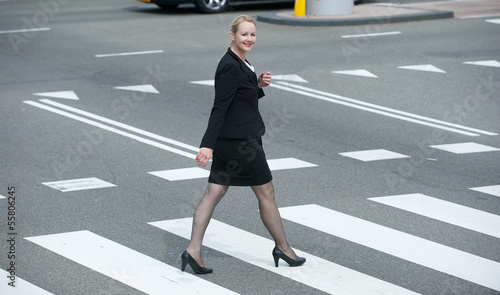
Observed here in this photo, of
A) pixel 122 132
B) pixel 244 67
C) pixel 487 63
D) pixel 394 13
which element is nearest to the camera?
pixel 244 67

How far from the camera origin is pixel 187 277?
20.5ft

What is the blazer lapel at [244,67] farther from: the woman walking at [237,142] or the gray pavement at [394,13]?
the gray pavement at [394,13]

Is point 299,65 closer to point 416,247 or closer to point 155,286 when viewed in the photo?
point 416,247

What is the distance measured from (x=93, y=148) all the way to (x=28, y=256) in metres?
3.59

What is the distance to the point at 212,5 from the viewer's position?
74.0 feet

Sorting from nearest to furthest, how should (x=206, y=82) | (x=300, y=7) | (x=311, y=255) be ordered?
(x=311, y=255)
(x=206, y=82)
(x=300, y=7)

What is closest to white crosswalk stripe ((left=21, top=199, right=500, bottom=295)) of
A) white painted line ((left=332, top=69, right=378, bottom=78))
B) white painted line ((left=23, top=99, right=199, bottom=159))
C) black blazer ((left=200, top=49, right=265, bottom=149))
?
black blazer ((left=200, top=49, right=265, bottom=149))

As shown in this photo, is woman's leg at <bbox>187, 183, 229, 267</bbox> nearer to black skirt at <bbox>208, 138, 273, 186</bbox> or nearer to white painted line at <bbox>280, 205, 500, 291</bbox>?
black skirt at <bbox>208, 138, 273, 186</bbox>

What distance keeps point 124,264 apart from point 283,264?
117cm

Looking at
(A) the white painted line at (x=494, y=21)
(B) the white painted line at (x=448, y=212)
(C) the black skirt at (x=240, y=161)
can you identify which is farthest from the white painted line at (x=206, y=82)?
(A) the white painted line at (x=494, y=21)

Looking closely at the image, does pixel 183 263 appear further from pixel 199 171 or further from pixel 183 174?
pixel 199 171

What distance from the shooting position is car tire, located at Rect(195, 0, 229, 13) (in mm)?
22366

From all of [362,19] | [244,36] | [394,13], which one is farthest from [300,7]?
[244,36]

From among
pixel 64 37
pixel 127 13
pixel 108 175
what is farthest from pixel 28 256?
pixel 127 13
